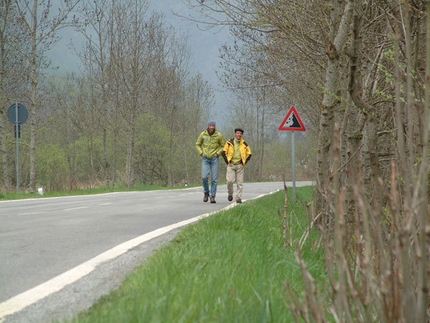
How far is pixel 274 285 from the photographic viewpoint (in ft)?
13.1

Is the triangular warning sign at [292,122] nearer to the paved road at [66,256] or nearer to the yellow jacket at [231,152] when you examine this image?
the yellow jacket at [231,152]

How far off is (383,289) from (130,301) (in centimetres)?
144

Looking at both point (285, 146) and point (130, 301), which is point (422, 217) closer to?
point (130, 301)

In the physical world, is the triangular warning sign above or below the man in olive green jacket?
above

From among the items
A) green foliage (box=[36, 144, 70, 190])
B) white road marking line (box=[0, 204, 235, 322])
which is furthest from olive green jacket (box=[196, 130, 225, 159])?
green foliage (box=[36, 144, 70, 190])

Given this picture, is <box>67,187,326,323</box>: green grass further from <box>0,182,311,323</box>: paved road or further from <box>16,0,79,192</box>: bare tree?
<box>16,0,79,192</box>: bare tree

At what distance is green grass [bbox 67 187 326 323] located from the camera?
2.93m

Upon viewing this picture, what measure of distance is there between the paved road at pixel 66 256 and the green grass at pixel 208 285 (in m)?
0.25

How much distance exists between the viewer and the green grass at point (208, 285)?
9.61 ft

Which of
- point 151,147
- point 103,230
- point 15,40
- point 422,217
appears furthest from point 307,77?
point 151,147

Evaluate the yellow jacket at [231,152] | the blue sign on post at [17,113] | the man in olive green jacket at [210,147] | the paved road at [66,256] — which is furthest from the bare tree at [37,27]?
the paved road at [66,256]

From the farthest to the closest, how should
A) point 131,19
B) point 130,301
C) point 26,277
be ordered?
point 131,19
point 26,277
point 130,301

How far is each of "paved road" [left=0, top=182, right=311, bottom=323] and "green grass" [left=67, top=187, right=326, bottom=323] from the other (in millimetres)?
247

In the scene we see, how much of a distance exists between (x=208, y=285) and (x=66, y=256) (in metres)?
2.30
